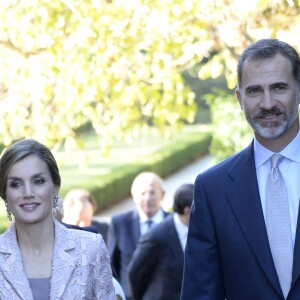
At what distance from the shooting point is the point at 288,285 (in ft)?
14.9

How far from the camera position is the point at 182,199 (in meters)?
8.98

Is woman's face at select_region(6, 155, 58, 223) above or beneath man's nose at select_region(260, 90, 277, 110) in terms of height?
beneath

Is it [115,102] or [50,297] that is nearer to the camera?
[50,297]

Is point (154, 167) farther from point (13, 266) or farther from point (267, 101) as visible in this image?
point (267, 101)

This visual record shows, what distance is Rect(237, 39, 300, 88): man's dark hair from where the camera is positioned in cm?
466

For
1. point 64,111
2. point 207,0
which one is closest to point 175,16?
point 207,0

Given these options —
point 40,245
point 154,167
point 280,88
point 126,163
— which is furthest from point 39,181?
point 126,163

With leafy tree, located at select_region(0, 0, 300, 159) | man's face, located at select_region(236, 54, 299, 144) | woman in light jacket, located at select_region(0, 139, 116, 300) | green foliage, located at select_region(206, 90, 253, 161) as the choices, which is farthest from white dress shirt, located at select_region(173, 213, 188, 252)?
green foliage, located at select_region(206, 90, 253, 161)

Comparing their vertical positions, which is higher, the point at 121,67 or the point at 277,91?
the point at 121,67

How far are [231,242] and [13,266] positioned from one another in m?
0.92

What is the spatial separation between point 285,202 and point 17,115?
6.28 metres

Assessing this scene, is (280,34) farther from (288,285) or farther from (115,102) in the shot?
(288,285)

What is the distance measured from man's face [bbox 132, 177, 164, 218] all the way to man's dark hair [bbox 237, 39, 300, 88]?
572 centimetres

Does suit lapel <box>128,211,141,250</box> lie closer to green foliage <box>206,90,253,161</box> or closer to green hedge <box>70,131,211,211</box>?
green foliage <box>206,90,253,161</box>
